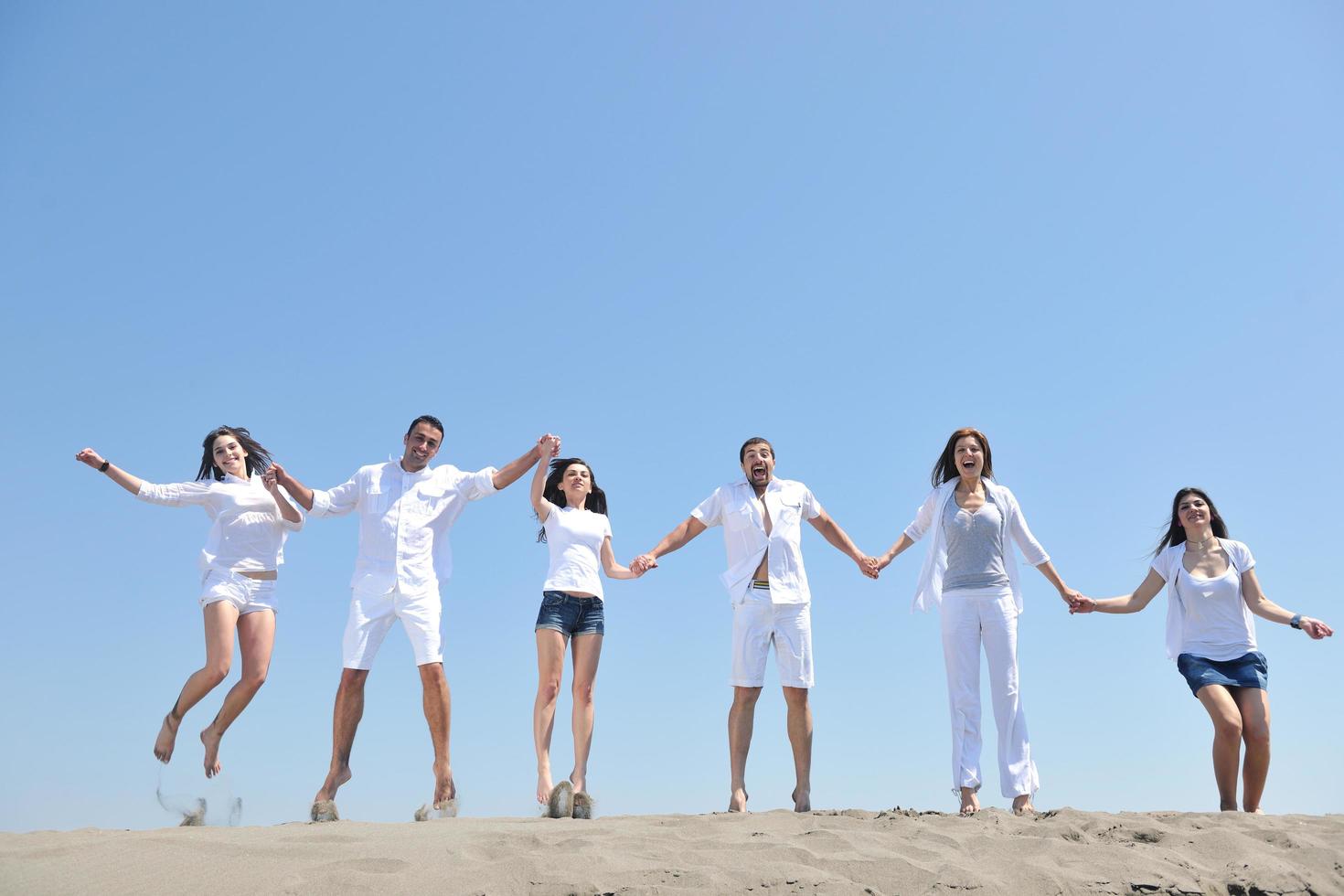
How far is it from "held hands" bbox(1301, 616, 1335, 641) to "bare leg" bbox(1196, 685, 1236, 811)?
83 cm

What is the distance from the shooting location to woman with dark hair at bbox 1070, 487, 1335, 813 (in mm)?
7270

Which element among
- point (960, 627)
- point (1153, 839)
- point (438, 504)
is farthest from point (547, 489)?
point (1153, 839)

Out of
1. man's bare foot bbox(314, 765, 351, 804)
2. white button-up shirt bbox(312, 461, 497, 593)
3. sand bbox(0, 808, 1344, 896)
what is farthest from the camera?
white button-up shirt bbox(312, 461, 497, 593)

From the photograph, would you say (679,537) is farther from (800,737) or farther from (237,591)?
(237,591)

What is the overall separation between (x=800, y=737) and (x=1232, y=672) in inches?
124

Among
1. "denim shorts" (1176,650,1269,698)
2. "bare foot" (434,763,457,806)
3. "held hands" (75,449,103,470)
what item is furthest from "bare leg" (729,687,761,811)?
"held hands" (75,449,103,470)

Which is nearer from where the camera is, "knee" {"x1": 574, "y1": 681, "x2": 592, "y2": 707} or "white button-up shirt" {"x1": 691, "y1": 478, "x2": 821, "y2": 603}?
"knee" {"x1": 574, "y1": 681, "x2": 592, "y2": 707}

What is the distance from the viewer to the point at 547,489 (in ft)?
27.0

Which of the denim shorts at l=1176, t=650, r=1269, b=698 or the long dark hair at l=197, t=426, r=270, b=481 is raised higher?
the long dark hair at l=197, t=426, r=270, b=481

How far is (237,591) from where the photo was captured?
25.0 feet

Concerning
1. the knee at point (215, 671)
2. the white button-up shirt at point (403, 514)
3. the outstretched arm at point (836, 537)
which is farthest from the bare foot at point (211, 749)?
the outstretched arm at point (836, 537)

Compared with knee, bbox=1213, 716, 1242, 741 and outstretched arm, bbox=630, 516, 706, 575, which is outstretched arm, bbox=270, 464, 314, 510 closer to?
outstretched arm, bbox=630, 516, 706, 575

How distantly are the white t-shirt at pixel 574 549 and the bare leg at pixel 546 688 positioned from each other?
389 mm

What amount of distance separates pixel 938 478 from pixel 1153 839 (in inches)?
117
